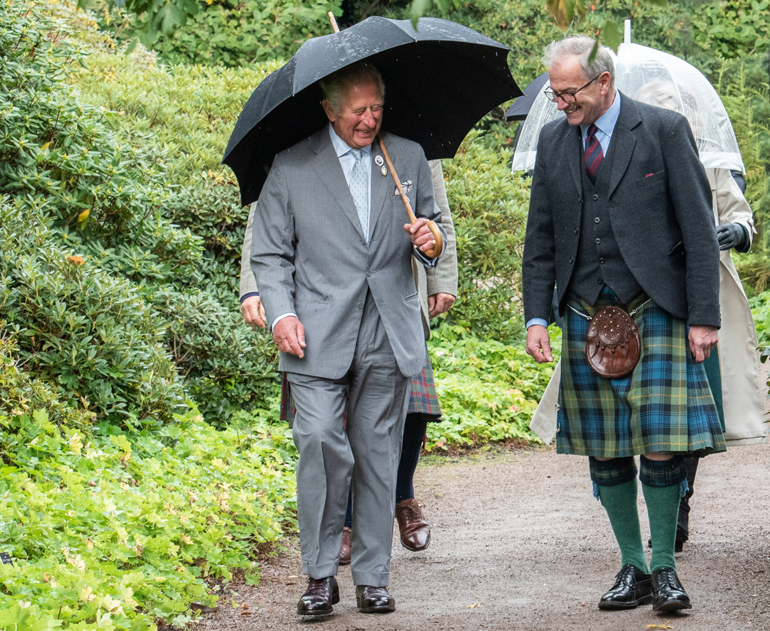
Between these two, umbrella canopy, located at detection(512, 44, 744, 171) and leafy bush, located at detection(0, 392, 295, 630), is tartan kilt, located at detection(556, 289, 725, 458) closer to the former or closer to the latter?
umbrella canopy, located at detection(512, 44, 744, 171)

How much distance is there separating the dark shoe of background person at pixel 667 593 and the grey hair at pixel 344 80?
202cm

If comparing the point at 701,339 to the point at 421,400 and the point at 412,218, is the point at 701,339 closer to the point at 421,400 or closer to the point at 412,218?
the point at 412,218

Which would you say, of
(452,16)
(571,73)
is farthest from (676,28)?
(571,73)

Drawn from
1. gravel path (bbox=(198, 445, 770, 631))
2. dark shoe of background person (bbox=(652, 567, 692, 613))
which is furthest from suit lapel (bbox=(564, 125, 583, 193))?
gravel path (bbox=(198, 445, 770, 631))

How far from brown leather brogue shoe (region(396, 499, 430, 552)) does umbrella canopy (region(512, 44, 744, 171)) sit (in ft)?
5.70

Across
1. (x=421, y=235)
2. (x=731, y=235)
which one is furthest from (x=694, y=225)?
(x=421, y=235)

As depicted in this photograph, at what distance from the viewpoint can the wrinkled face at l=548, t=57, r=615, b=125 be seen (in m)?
3.89

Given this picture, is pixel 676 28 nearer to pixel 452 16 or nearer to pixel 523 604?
pixel 452 16

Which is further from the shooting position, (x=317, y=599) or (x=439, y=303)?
(x=439, y=303)

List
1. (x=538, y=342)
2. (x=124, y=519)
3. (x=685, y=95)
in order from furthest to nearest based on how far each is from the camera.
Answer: (x=685, y=95)
(x=124, y=519)
(x=538, y=342)

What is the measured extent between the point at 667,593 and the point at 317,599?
4.09 ft

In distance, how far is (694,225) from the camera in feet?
12.6

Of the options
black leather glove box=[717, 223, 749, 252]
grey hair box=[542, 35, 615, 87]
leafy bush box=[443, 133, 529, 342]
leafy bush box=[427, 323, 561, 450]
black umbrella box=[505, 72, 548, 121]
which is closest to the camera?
grey hair box=[542, 35, 615, 87]

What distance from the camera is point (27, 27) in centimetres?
620
